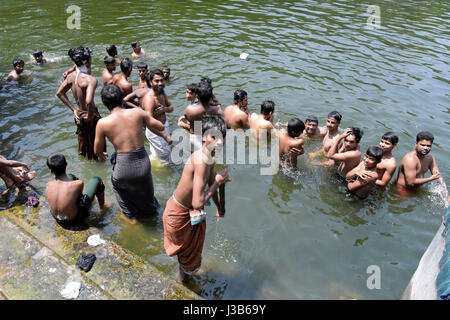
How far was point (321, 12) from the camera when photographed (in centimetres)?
1548

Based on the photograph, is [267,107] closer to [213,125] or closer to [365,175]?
[365,175]

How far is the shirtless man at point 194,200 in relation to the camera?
3229 mm

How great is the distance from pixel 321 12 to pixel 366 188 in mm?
13015

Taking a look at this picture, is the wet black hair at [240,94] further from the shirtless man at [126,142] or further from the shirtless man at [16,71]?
the shirtless man at [16,71]

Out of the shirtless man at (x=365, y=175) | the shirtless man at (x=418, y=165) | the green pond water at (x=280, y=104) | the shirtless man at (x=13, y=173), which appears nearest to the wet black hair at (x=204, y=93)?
the green pond water at (x=280, y=104)

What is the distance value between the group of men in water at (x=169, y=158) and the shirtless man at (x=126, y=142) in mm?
13

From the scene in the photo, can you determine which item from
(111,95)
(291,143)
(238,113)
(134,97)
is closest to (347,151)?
(291,143)

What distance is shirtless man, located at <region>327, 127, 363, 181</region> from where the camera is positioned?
5.27 meters

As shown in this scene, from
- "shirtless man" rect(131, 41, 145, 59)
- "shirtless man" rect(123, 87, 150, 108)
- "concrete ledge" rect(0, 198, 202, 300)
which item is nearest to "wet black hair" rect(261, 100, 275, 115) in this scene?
"shirtless man" rect(123, 87, 150, 108)

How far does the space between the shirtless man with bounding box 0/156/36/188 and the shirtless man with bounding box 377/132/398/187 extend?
583 cm

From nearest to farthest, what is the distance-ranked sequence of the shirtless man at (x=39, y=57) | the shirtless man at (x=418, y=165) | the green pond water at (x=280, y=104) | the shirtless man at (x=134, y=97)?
the green pond water at (x=280, y=104), the shirtless man at (x=418, y=165), the shirtless man at (x=134, y=97), the shirtless man at (x=39, y=57)

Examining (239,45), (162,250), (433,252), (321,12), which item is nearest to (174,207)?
(162,250)

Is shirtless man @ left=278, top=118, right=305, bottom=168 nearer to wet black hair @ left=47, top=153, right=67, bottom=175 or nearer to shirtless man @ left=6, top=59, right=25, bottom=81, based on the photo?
wet black hair @ left=47, top=153, right=67, bottom=175

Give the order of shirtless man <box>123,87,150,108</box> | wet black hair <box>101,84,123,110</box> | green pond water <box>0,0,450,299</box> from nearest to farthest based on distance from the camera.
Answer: wet black hair <box>101,84,123,110</box>
green pond water <box>0,0,450,299</box>
shirtless man <box>123,87,150,108</box>
